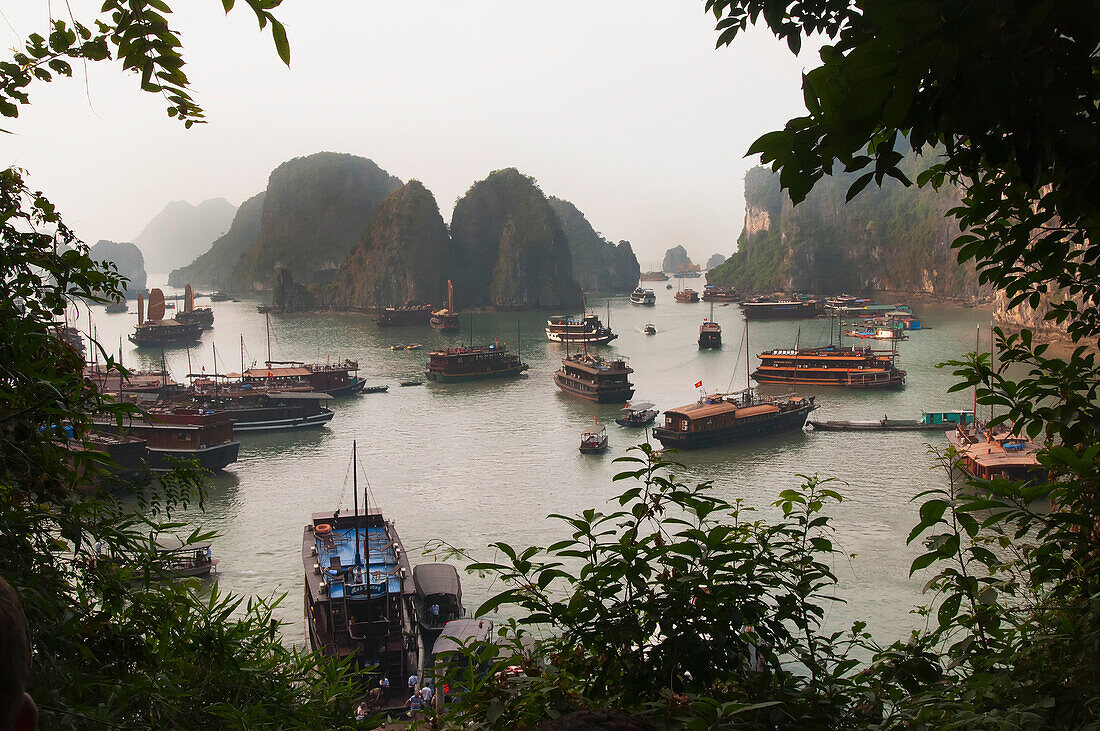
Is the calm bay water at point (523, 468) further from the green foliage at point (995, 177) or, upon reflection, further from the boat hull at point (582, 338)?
the boat hull at point (582, 338)

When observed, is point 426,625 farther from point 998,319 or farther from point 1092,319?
point 998,319

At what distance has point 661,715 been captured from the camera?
132 centimetres

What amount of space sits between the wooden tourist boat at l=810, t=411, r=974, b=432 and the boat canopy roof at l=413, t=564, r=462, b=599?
36.3ft

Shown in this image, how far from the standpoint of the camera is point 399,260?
55.8 meters

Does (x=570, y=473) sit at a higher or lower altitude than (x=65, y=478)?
lower

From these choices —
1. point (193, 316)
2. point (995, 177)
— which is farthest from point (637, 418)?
point (193, 316)

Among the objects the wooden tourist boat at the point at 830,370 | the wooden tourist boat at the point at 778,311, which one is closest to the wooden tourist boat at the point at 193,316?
the wooden tourist boat at the point at 830,370

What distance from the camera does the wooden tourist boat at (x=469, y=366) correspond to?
84.5 feet

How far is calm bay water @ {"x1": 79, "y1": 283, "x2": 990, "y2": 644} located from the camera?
10.2 meters

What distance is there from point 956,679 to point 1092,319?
88cm

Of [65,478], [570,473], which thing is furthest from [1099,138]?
[570,473]

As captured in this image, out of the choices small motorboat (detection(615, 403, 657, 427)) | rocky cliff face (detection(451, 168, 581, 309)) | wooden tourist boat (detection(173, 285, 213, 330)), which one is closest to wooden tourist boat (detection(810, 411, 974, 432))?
small motorboat (detection(615, 403, 657, 427))

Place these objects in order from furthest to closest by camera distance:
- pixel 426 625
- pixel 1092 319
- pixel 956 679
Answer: pixel 426 625 → pixel 1092 319 → pixel 956 679

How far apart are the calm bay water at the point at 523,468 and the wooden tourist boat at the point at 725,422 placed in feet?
1.22
